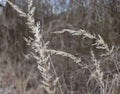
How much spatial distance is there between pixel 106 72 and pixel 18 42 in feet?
7.99

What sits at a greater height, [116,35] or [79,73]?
[116,35]

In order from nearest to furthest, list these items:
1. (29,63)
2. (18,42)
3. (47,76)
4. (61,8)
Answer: (47,76)
(61,8)
(29,63)
(18,42)

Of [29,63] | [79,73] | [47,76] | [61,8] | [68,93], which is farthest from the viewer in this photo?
[29,63]

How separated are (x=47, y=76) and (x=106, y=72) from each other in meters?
2.88

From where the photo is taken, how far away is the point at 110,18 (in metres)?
4.62

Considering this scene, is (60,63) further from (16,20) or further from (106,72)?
(16,20)

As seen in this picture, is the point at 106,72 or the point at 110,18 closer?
the point at 106,72

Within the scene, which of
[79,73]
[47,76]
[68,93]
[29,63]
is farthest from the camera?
[29,63]

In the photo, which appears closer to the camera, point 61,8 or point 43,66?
point 43,66

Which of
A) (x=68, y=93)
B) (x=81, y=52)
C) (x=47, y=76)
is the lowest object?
(x=68, y=93)

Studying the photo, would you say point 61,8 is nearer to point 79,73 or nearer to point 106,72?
point 79,73

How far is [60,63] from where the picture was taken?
4.79m

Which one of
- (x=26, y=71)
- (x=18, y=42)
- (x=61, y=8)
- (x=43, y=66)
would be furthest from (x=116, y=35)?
(x=43, y=66)

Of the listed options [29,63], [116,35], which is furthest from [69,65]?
[29,63]
